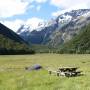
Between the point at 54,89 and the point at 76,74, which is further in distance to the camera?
the point at 76,74

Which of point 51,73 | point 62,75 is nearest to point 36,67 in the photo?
point 51,73

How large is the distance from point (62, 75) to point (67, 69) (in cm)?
397

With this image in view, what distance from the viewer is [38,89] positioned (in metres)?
28.7

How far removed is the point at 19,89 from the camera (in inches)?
1177

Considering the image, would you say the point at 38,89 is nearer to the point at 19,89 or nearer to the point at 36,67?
the point at 19,89

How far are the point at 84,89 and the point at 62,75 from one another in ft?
60.2

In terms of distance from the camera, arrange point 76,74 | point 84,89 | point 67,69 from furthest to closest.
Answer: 1. point 67,69
2. point 76,74
3. point 84,89

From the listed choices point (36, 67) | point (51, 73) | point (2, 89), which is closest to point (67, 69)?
point (51, 73)

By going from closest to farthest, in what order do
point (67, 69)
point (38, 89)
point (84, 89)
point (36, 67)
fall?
point (84, 89)
point (38, 89)
point (67, 69)
point (36, 67)

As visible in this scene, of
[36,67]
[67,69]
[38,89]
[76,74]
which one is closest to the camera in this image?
[38,89]

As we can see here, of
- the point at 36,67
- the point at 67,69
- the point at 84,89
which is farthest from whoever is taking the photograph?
the point at 36,67

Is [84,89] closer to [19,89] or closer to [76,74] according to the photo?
[19,89]

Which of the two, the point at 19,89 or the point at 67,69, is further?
the point at 67,69

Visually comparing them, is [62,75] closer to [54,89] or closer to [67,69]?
[67,69]
